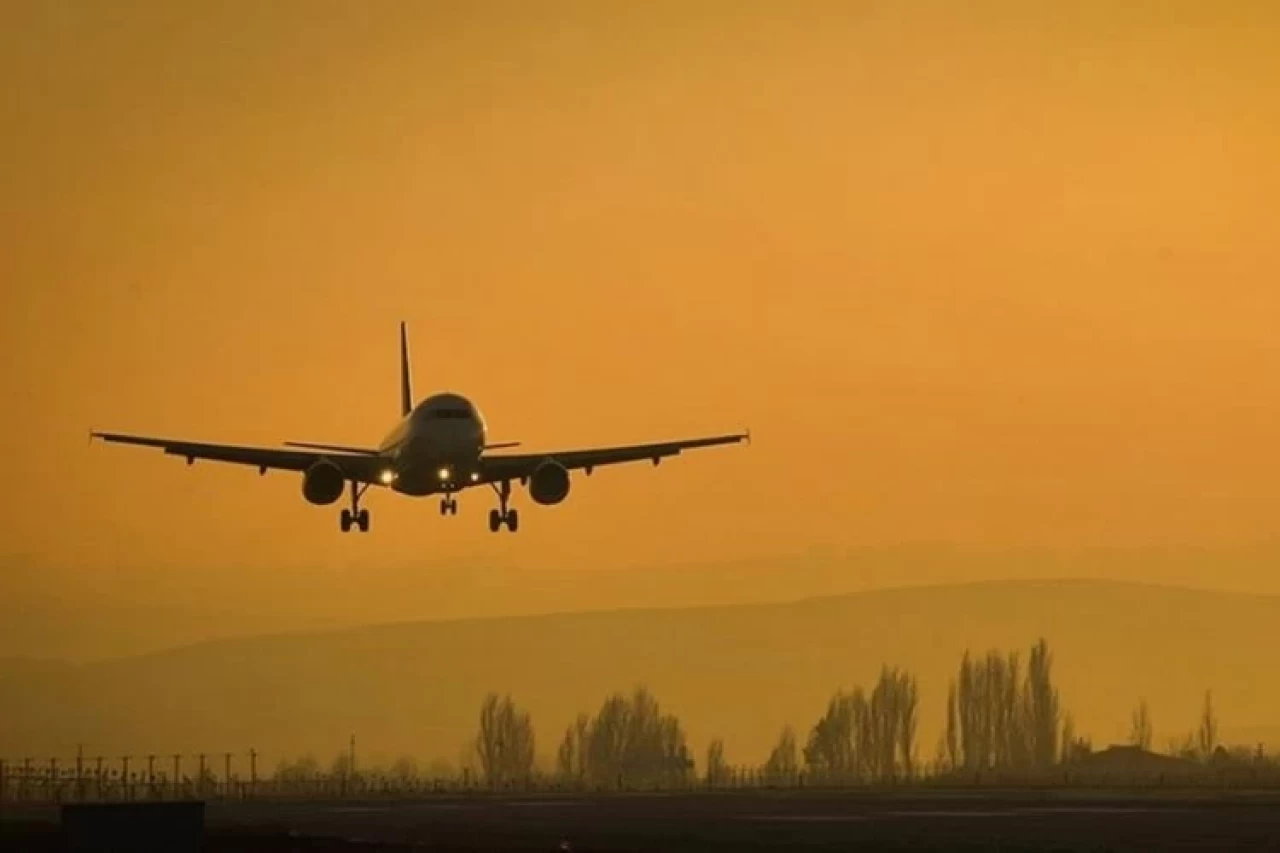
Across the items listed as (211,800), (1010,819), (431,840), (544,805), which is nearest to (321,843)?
(431,840)

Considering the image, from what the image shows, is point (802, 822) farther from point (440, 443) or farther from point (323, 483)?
point (323, 483)

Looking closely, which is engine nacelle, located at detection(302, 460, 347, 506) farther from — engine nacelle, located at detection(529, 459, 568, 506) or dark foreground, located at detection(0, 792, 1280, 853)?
dark foreground, located at detection(0, 792, 1280, 853)

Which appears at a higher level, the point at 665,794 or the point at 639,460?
the point at 639,460

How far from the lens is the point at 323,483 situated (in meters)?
132

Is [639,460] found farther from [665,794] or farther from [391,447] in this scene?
[665,794]

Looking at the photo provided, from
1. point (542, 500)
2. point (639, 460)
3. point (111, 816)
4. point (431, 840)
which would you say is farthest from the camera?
point (639, 460)

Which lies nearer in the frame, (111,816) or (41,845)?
(111,816)

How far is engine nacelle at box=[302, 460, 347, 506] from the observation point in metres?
132

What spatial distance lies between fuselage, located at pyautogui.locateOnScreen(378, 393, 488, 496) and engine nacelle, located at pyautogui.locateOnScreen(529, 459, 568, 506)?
7.60 m

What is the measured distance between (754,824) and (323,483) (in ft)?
101

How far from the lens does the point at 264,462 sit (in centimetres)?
14012

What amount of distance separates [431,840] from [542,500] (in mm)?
34674

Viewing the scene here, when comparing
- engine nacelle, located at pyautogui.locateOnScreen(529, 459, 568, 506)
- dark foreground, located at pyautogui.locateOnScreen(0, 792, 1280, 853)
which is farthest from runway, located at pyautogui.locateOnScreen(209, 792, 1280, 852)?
engine nacelle, located at pyautogui.locateOnScreen(529, 459, 568, 506)

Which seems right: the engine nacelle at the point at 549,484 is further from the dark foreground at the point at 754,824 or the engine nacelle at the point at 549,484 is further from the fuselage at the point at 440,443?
the dark foreground at the point at 754,824
